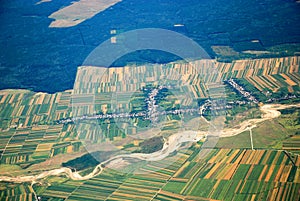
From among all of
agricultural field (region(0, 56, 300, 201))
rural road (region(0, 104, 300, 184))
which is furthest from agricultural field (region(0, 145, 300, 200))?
rural road (region(0, 104, 300, 184))

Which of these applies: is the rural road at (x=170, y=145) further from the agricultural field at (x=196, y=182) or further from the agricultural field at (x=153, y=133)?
the agricultural field at (x=196, y=182)

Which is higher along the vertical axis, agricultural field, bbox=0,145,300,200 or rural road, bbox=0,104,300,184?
rural road, bbox=0,104,300,184

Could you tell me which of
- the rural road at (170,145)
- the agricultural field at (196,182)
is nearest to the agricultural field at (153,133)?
the agricultural field at (196,182)

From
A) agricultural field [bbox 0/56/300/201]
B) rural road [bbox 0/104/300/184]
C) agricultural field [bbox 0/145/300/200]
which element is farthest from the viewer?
rural road [bbox 0/104/300/184]

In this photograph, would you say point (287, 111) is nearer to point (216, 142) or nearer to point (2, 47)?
point (216, 142)

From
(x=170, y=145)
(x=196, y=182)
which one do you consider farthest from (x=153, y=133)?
(x=196, y=182)

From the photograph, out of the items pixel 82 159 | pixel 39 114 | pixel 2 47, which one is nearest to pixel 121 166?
pixel 82 159

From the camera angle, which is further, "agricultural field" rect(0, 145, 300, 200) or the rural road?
Answer: the rural road

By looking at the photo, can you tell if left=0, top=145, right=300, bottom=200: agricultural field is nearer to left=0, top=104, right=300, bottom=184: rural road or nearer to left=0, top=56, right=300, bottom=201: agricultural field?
left=0, top=56, right=300, bottom=201: agricultural field

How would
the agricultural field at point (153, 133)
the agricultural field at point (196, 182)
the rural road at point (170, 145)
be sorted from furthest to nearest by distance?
the rural road at point (170, 145), the agricultural field at point (153, 133), the agricultural field at point (196, 182)

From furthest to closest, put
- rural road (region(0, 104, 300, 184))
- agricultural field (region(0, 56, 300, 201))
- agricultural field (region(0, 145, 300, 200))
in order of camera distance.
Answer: rural road (region(0, 104, 300, 184)) → agricultural field (region(0, 56, 300, 201)) → agricultural field (region(0, 145, 300, 200))

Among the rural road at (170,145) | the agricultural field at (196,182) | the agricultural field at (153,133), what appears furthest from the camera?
the rural road at (170,145)
